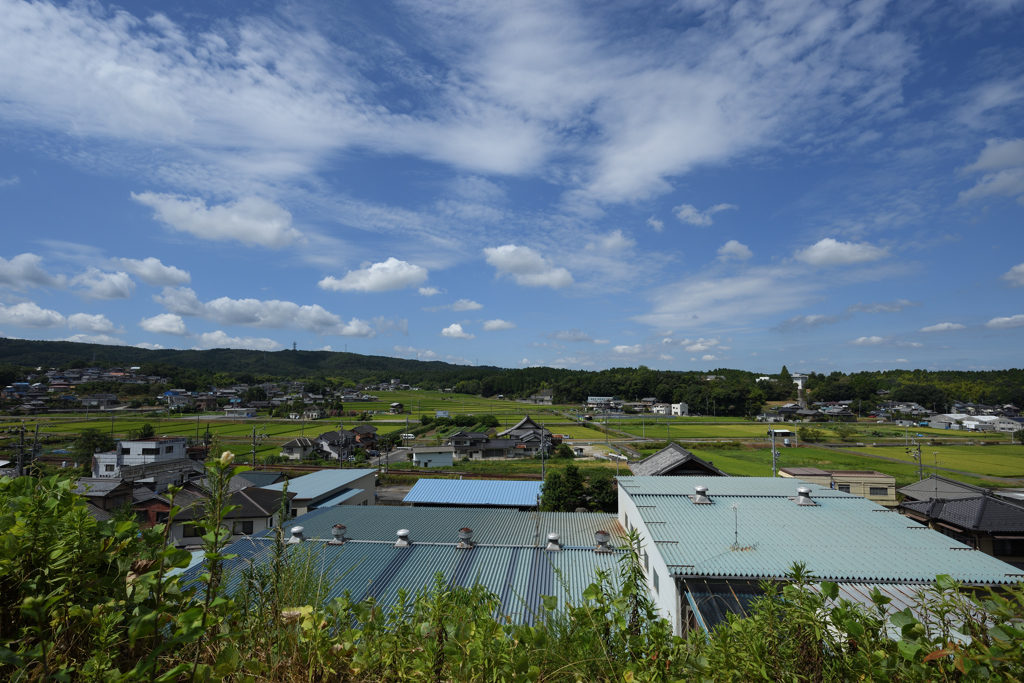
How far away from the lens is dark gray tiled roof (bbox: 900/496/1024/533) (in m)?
14.5

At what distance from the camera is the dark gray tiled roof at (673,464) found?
1684cm

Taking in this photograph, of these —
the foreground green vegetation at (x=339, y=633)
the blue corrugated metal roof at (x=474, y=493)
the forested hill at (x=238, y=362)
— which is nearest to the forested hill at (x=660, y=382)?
the forested hill at (x=238, y=362)

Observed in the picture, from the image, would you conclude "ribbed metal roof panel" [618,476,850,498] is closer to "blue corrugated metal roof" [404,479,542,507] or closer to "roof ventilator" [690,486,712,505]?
"roof ventilator" [690,486,712,505]

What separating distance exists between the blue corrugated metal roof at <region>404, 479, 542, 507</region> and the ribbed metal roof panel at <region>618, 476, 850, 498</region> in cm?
597

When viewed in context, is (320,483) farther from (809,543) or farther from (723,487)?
(809,543)

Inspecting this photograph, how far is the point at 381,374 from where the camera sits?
156 metres

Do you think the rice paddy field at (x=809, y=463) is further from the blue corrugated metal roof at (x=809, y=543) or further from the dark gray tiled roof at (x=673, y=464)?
the blue corrugated metal roof at (x=809, y=543)

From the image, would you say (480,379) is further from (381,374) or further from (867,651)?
(867,651)

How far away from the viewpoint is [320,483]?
1856 centimetres

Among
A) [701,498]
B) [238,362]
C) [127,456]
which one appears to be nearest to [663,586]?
[701,498]

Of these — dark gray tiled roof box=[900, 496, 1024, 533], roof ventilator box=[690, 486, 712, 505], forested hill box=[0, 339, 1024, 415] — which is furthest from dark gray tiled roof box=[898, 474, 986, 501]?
forested hill box=[0, 339, 1024, 415]

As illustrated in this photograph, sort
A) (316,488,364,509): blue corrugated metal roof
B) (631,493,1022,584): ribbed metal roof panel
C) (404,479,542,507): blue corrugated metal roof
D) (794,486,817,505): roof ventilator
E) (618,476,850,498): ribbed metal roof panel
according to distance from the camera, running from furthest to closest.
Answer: (404,479,542,507): blue corrugated metal roof < (316,488,364,509): blue corrugated metal roof < (618,476,850,498): ribbed metal roof panel < (794,486,817,505): roof ventilator < (631,493,1022,584): ribbed metal roof panel

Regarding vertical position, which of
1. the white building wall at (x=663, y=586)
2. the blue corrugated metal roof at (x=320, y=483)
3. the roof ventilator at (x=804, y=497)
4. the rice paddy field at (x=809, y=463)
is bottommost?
the rice paddy field at (x=809, y=463)

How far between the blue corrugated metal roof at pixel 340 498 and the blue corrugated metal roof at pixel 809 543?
38.6ft
